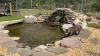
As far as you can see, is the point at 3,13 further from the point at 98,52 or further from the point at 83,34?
the point at 98,52

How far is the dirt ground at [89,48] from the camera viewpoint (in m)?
7.84

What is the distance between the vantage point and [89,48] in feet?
27.7

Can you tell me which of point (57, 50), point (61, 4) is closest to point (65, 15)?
point (61, 4)

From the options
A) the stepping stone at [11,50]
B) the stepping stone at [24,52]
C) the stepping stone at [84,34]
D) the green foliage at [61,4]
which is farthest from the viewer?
the green foliage at [61,4]

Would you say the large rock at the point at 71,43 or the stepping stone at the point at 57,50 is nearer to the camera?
the stepping stone at the point at 57,50

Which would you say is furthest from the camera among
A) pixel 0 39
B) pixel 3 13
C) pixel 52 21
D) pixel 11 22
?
pixel 3 13

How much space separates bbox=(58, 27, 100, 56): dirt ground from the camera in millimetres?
7836

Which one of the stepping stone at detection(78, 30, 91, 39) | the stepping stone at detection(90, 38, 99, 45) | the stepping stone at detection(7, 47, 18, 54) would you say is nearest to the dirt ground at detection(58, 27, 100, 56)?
the stepping stone at detection(90, 38, 99, 45)

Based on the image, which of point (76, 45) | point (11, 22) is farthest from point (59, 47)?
point (11, 22)

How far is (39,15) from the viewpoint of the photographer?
57.1ft

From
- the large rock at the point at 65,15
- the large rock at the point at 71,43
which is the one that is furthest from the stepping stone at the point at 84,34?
the large rock at the point at 65,15

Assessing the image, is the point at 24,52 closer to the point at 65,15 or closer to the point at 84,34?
the point at 84,34

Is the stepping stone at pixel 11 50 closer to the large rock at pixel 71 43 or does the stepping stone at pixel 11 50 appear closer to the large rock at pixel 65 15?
the large rock at pixel 71 43

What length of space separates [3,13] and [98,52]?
12.1 meters
